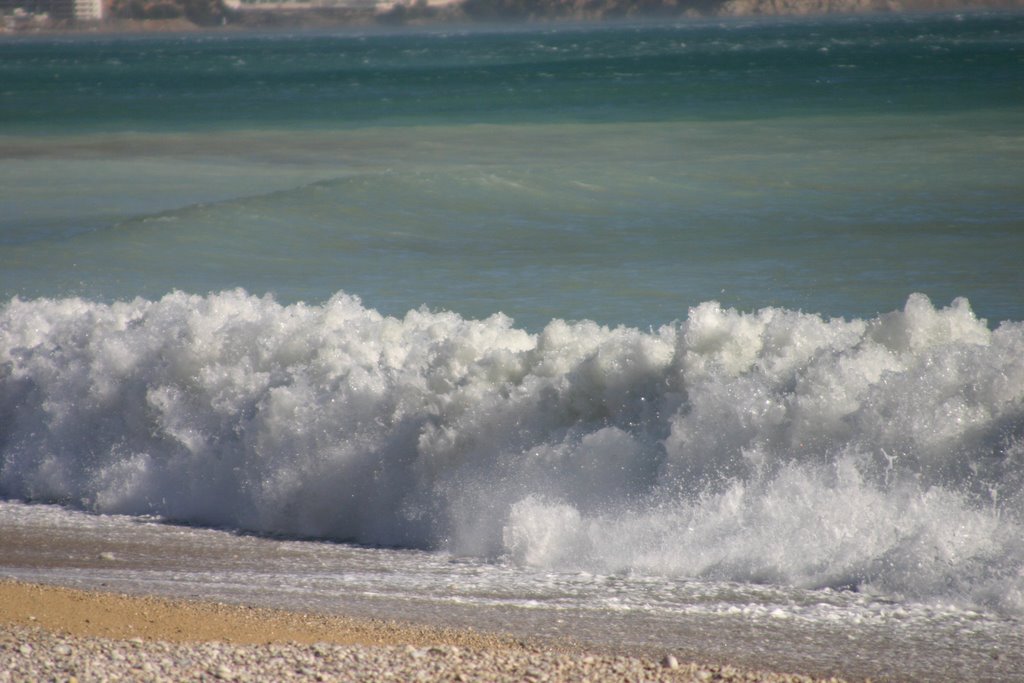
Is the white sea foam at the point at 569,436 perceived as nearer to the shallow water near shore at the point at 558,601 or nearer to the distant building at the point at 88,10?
the shallow water near shore at the point at 558,601

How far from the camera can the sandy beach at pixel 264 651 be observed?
537cm

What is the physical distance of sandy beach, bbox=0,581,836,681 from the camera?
5371 millimetres

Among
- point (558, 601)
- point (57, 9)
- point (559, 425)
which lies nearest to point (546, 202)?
point (559, 425)

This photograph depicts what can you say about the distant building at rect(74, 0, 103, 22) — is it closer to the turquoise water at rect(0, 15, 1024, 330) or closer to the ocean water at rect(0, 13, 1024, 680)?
the turquoise water at rect(0, 15, 1024, 330)

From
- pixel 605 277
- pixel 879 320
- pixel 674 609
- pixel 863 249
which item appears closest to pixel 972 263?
pixel 863 249

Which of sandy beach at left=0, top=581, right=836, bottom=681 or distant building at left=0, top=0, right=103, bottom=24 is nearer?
sandy beach at left=0, top=581, right=836, bottom=681

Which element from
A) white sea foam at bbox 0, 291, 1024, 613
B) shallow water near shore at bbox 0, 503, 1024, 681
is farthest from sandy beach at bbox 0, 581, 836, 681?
white sea foam at bbox 0, 291, 1024, 613

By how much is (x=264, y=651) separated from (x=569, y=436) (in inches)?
112

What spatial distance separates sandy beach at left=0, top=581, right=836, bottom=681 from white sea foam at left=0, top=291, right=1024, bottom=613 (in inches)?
53.1

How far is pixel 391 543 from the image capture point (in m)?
7.98

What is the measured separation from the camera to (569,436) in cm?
807

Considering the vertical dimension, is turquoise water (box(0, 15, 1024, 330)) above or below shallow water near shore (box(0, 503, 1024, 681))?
above

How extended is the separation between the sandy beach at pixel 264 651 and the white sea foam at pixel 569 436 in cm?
135

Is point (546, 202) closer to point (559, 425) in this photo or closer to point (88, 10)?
point (559, 425)
